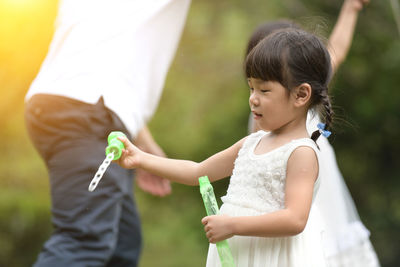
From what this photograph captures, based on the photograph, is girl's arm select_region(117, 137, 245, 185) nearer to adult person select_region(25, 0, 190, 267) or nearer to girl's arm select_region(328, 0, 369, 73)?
adult person select_region(25, 0, 190, 267)

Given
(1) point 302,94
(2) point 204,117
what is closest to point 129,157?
(1) point 302,94

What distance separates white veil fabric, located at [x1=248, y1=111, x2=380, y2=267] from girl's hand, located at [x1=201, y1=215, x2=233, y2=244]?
134cm

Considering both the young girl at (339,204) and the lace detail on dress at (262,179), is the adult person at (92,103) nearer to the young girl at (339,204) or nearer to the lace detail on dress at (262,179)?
the young girl at (339,204)

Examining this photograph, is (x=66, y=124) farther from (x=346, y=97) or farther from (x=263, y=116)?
(x=346, y=97)

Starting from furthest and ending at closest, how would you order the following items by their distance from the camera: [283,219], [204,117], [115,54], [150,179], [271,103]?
[204,117] → [150,179] → [115,54] → [271,103] → [283,219]

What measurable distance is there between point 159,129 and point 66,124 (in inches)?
207

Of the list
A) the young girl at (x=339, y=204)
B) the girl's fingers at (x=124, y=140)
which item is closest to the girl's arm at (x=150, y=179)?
the young girl at (x=339, y=204)

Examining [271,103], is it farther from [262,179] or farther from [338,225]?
[338,225]

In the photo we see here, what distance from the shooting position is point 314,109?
5.75 feet

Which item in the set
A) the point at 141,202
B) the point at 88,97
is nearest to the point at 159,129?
the point at 141,202

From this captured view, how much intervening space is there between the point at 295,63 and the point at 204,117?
5983mm

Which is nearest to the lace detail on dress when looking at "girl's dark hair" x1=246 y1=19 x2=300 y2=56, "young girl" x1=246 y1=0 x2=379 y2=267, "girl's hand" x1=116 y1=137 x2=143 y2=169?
"girl's hand" x1=116 y1=137 x2=143 y2=169

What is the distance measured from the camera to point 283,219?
1.53 metres

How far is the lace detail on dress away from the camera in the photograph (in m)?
1.62
